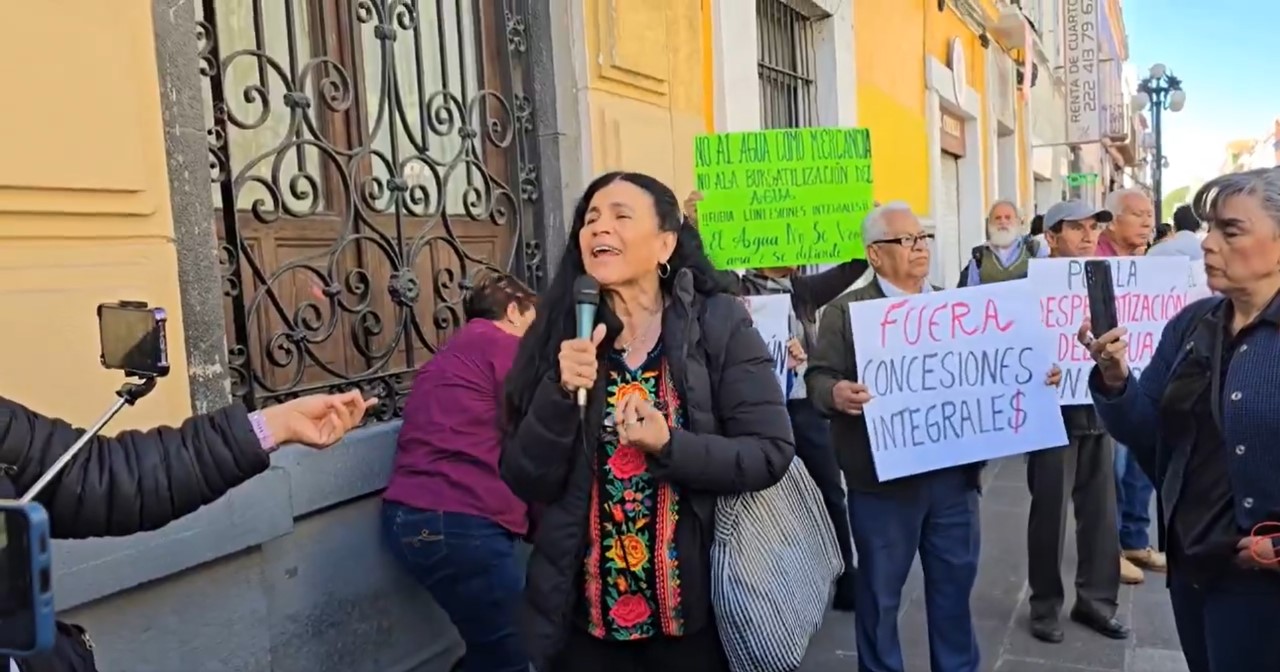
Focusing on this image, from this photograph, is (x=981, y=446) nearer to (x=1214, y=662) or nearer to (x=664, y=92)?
(x=1214, y=662)

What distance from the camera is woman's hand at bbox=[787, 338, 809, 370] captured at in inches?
182

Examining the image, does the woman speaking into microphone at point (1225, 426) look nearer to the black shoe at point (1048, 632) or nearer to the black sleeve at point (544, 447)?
the black sleeve at point (544, 447)

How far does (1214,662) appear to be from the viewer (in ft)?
7.70

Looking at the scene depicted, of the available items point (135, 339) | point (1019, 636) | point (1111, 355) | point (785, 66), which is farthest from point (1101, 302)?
point (785, 66)

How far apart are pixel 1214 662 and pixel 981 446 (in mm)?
1242

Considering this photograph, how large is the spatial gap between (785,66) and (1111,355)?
579 centimetres

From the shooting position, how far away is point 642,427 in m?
2.06

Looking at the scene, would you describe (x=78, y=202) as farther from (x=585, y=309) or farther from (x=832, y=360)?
(x=832, y=360)

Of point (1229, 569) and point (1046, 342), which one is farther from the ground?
point (1046, 342)

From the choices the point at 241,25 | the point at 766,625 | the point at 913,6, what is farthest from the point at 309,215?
the point at 913,6

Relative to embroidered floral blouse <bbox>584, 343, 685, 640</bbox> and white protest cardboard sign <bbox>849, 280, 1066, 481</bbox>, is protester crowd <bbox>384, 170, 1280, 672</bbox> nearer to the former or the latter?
embroidered floral blouse <bbox>584, 343, 685, 640</bbox>

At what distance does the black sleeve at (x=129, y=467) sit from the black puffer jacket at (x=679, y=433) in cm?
61

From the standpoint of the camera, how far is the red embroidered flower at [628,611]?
2254 mm

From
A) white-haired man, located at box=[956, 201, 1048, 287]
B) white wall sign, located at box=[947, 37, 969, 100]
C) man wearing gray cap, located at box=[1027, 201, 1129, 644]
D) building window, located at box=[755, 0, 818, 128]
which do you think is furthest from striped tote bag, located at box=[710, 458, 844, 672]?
white wall sign, located at box=[947, 37, 969, 100]
